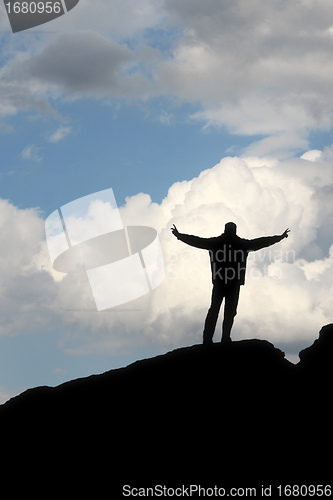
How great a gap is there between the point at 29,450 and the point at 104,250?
650cm

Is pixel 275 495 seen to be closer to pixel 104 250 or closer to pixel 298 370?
pixel 298 370

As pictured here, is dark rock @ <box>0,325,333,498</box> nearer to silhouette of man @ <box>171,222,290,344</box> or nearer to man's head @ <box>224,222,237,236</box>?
silhouette of man @ <box>171,222,290,344</box>

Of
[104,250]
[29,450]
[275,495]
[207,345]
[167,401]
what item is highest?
[104,250]

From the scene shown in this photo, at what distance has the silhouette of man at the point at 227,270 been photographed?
1728 cm

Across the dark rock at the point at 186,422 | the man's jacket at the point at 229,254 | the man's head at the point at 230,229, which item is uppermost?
the man's head at the point at 230,229

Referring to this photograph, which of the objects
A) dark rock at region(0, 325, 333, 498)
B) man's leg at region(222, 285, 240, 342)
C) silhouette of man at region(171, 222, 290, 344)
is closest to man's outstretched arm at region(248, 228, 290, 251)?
silhouette of man at region(171, 222, 290, 344)

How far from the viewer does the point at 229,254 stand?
1734cm

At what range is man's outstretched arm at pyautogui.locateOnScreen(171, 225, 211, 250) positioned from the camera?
17.5 metres

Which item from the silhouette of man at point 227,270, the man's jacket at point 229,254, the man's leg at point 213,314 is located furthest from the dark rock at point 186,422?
the man's jacket at point 229,254

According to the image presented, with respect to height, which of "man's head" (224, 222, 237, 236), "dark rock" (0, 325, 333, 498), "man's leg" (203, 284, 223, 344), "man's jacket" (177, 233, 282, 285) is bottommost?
"dark rock" (0, 325, 333, 498)

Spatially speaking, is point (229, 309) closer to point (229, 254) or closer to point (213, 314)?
point (213, 314)

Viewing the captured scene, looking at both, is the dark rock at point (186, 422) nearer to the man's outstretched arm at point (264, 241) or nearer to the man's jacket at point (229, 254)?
the man's jacket at point (229, 254)

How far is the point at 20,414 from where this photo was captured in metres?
17.4

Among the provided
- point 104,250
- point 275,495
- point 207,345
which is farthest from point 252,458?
point 104,250
